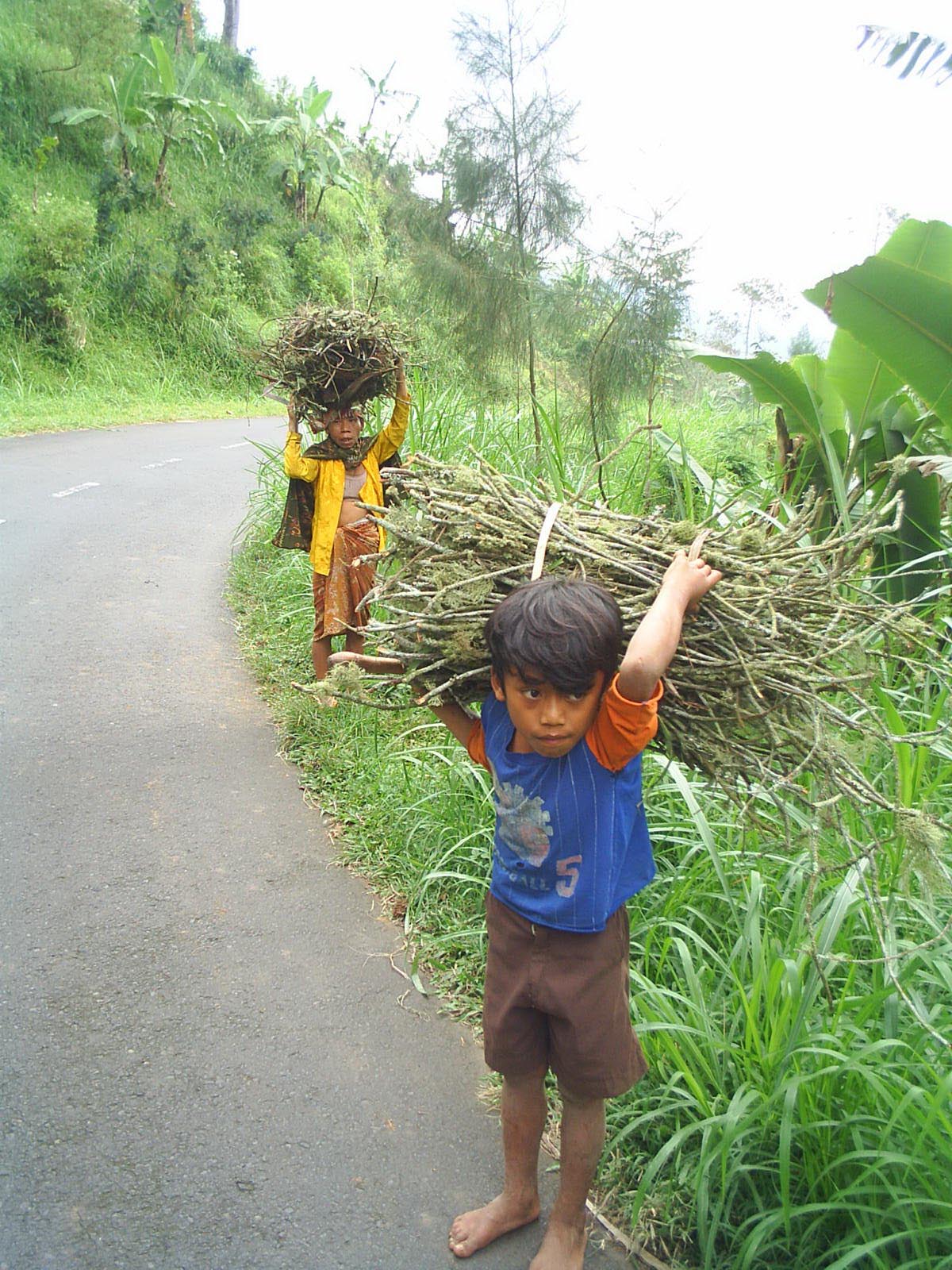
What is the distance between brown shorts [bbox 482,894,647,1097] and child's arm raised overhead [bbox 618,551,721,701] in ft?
2.00

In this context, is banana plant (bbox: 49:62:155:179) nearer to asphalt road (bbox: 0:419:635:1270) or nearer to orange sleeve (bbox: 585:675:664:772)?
asphalt road (bbox: 0:419:635:1270)

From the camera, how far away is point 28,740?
4684mm

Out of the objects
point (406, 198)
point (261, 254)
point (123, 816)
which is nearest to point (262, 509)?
point (406, 198)

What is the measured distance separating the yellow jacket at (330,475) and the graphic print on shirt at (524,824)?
120 inches

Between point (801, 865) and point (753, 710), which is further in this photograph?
point (801, 865)

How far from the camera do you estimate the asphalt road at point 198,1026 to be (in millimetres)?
2295

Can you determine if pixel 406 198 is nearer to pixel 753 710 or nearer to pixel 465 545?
pixel 465 545

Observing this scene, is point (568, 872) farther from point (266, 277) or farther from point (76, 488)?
point (266, 277)

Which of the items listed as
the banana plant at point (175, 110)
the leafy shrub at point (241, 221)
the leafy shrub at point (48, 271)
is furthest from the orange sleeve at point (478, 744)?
the leafy shrub at point (241, 221)

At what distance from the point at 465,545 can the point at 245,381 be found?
20.1 meters

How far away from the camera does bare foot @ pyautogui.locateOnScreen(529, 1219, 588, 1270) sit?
2164mm

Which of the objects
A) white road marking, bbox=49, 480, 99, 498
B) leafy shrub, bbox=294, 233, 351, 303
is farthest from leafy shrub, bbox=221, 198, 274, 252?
white road marking, bbox=49, 480, 99, 498

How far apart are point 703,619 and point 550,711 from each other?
38cm

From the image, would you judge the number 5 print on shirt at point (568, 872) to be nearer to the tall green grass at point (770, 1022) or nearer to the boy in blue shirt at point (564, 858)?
the boy in blue shirt at point (564, 858)
